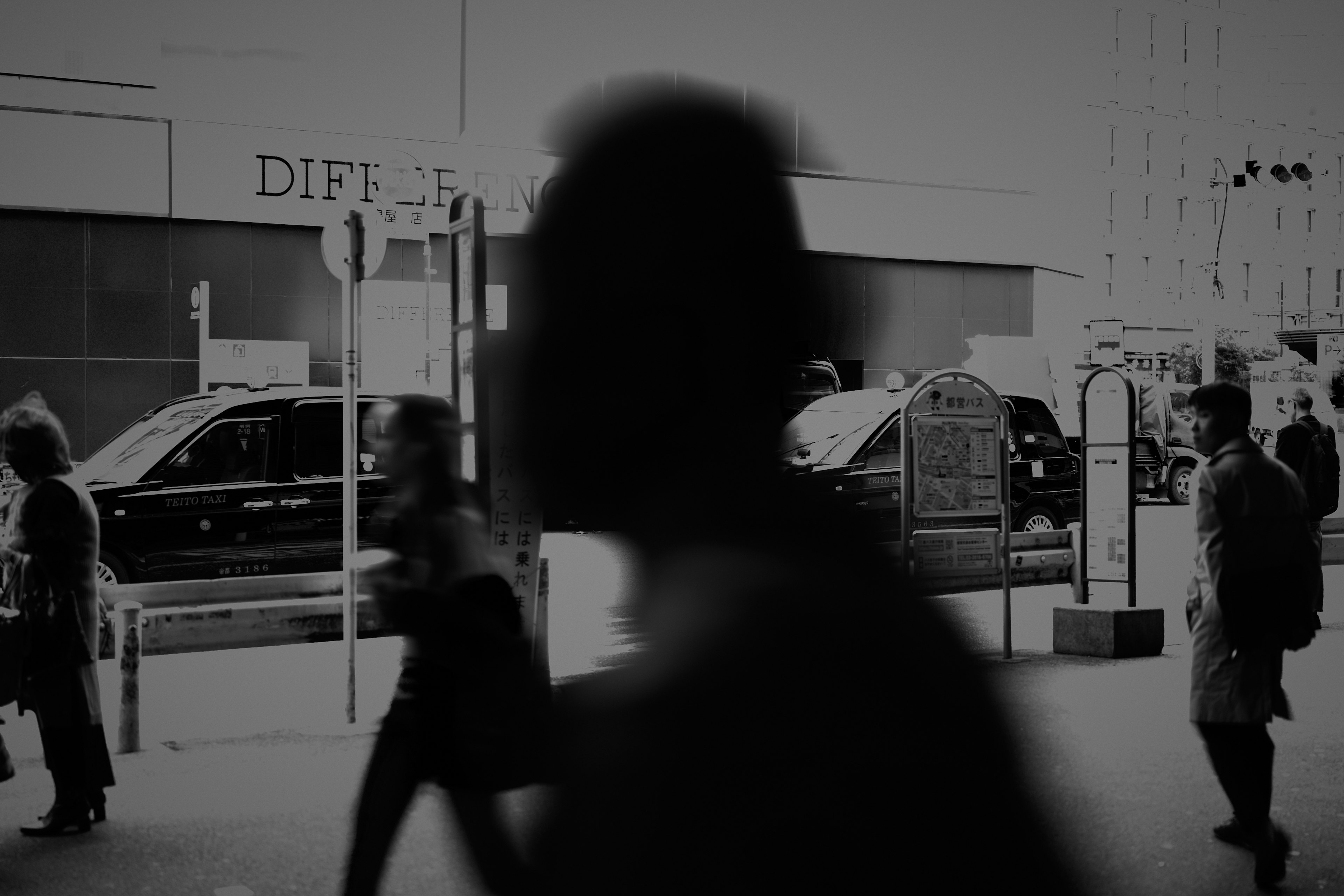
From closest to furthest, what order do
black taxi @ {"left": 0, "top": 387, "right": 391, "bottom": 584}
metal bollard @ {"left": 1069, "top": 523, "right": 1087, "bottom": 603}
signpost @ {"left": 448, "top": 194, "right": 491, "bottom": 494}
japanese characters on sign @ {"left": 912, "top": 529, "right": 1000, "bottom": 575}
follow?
signpost @ {"left": 448, "top": 194, "right": 491, "bottom": 494} → japanese characters on sign @ {"left": 912, "top": 529, "right": 1000, "bottom": 575} → metal bollard @ {"left": 1069, "top": 523, "right": 1087, "bottom": 603} → black taxi @ {"left": 0, "top": 387, "right": 391, "bottom": 584}

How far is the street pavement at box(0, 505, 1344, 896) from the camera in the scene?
15.2 feet

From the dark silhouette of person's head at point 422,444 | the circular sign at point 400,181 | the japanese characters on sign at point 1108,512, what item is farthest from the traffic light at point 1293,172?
the dark silhouette of person's head at point 422,444

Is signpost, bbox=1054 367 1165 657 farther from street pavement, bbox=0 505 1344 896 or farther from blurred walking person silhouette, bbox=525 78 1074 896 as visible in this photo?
blurred walking person silhouette, bbox=525 78 1074 896

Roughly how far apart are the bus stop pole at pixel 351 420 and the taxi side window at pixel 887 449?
17.1 feet

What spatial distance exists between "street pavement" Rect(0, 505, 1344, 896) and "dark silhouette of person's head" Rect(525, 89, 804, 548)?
0.97 meters

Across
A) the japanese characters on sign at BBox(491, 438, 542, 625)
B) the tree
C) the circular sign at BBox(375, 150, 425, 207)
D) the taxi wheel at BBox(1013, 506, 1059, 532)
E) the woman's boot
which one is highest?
the circular sign at BBox(375, 150, 425, 207)

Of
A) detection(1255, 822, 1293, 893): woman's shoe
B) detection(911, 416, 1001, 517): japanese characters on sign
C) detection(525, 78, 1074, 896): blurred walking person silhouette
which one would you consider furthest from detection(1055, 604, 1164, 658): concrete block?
detection(525, 78, 1074, 896): blurred walking person silhouette

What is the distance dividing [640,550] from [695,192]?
23 cm

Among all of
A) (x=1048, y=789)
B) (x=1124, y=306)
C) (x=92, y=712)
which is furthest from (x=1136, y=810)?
(x=1124, y=306)

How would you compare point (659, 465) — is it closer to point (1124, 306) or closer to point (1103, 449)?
point (1103, 449)

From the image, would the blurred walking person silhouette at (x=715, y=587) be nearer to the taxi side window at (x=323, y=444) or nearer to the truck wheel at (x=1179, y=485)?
the taxi side window at (x=323, y=444)

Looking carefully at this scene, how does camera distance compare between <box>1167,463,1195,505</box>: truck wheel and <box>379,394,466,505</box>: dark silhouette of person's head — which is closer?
<box>379,394,466,505</box>: dark silhouette of person's head

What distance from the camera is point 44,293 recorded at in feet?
61.2

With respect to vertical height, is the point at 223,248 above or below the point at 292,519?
above
